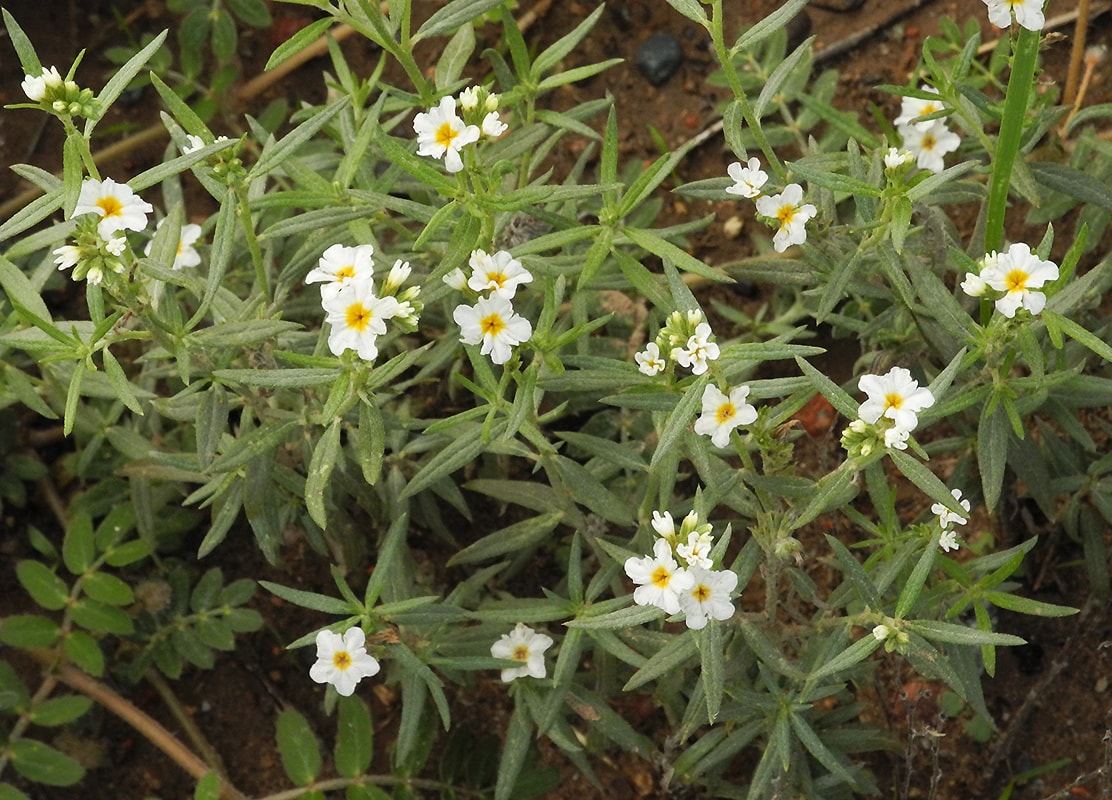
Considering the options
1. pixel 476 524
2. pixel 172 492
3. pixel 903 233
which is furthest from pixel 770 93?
pixel 172 492

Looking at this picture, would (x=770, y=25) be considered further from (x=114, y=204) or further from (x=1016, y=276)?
(x=114, y=204)

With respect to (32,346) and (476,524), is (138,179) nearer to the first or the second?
(32,346)

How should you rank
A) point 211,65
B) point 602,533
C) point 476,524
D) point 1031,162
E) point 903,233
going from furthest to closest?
point 211,65
point 476,524
point 602,533
point 1031,162
point 903,233

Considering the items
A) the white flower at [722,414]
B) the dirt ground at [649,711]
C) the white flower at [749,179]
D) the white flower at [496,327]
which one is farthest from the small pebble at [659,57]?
the white flower at [722,414]

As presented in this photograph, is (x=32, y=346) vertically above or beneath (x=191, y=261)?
beneath

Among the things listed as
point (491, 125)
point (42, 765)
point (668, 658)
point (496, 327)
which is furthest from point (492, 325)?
point (42, 765)

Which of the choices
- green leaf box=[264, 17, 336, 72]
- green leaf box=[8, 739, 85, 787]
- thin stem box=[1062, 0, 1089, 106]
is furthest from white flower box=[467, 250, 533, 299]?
green leaf box=[8, 739, 85, 787]
